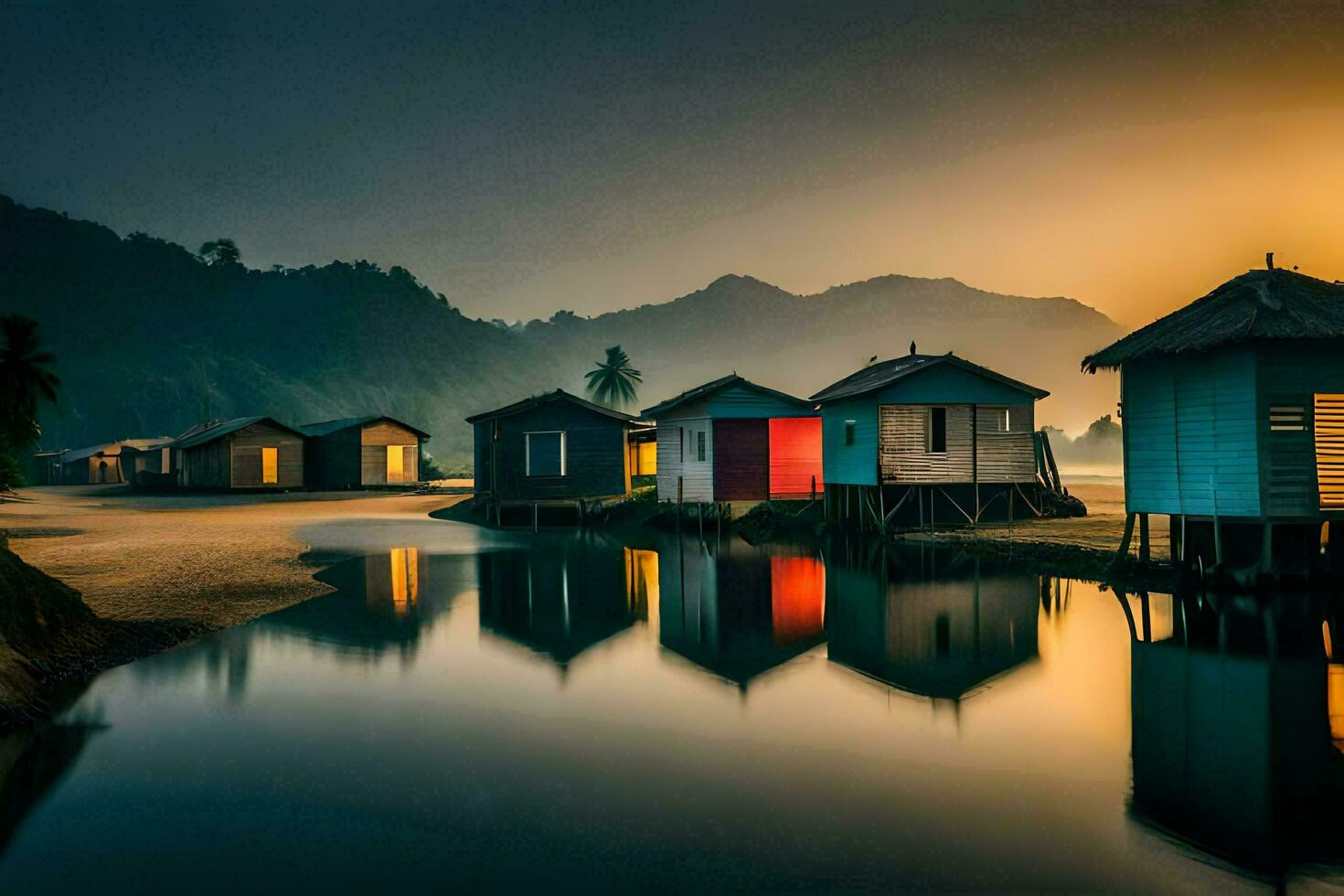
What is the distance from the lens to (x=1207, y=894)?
692 centimetres

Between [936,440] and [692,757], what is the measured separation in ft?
88.3

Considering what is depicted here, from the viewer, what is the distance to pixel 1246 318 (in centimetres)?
1978

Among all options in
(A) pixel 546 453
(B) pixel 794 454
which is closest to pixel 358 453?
(A) pixel 546 453

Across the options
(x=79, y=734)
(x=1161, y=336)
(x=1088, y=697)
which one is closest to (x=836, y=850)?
(x=1088, y=697)

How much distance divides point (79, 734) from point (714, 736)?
686cm

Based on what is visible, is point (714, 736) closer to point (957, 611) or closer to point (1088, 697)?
point (1088, 697)

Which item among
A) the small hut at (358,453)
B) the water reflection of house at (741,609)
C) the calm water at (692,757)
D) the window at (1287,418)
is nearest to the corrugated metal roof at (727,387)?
the water reflection of house at (741,609)

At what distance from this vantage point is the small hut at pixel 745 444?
40.4 metres

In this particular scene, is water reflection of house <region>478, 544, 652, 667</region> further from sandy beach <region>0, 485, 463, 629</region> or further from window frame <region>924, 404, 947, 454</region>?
window frame <region>924, 404, 947, 454</region>

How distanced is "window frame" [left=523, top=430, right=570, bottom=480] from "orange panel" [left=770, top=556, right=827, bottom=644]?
733 inches

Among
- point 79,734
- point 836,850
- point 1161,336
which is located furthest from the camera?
point 1161,336

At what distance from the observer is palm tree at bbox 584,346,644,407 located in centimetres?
10769

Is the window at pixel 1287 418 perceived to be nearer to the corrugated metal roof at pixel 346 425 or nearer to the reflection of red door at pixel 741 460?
the reflection of red door at pixel 741 460

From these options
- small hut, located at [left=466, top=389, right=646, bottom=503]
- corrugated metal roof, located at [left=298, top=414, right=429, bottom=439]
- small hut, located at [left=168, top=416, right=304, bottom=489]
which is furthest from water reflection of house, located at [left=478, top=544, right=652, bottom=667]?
small hut, located at [left=168, top=416, right=304, bottom=489]
